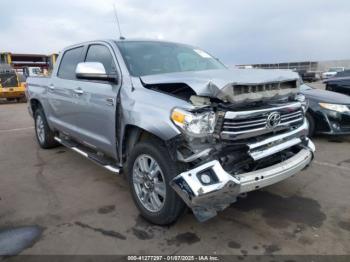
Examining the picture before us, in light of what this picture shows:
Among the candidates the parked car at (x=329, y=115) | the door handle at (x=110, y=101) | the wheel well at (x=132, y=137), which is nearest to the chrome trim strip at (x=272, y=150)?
the wheel well at (x=132, y=137)

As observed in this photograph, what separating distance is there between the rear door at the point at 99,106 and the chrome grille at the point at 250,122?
1.40 metres

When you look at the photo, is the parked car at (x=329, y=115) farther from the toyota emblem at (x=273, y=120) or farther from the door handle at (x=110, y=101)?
the door handle at (x=110, y=101)

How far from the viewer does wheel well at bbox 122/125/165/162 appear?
3.38 meters

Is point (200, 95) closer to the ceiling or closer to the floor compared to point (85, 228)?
closer to the ceiling

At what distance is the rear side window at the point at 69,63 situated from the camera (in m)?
4.97

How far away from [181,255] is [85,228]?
107cm

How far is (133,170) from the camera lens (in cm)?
349

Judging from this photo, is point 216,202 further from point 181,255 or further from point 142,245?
point 142,245

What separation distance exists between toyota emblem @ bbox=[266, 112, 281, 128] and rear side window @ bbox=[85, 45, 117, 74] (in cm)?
180

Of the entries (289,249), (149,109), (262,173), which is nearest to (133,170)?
(149,109)

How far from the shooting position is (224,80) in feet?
9.29

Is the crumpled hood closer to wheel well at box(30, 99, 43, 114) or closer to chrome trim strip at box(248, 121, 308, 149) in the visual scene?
chrome trim strip at box(248, 121, 308, 149)

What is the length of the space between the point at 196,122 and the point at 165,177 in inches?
23.3

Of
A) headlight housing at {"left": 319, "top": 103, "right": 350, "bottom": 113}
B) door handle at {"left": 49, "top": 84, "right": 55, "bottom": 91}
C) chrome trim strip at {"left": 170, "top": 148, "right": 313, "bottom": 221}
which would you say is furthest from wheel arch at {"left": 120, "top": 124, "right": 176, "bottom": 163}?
headlight housing at {"left": 319, "top": 103, "right": 350, "bottom": 113}
